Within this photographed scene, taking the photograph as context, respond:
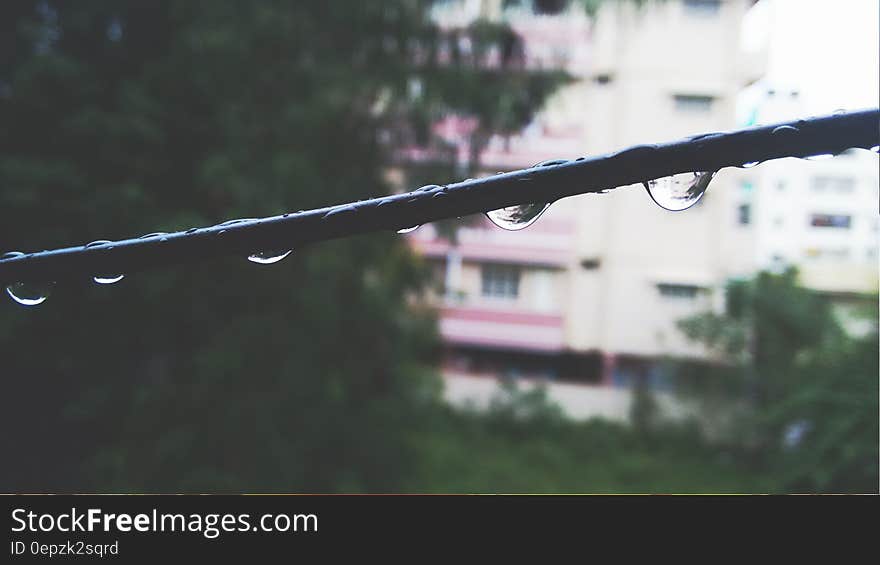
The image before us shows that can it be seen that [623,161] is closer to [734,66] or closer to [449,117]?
[449,117]

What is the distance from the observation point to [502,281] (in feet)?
20.2

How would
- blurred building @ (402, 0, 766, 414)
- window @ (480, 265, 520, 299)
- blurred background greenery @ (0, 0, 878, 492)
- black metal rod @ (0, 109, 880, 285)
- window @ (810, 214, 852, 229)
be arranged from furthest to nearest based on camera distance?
window @ (480, 265, 520, 299) → blurred building @ (402, 0, 766, 414) → window @ (810, 214, 852, 229) → blurred background greenery @ (0, 0, 878, 492) → black metal rod @ (0, 109, 880, 285)

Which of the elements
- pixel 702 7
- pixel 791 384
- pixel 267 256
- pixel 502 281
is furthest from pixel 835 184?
pixel 267 256

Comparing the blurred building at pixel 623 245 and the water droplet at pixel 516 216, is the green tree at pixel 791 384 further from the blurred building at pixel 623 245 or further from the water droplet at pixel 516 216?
the water droplet at pixel 516 216

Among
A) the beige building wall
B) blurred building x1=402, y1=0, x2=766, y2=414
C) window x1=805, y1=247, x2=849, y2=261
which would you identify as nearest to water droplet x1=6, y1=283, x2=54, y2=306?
blurred building x1=402, y1=0, x2=766, y2=414

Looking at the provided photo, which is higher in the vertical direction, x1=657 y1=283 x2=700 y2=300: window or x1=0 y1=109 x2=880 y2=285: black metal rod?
x1=657 y1=283 x2=700 y2=300: window

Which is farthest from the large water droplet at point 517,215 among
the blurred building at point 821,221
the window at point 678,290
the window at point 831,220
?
the window at point 678,290

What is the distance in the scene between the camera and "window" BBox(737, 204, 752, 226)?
15.6 ft

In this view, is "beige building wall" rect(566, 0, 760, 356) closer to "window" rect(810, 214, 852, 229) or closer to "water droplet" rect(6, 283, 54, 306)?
"window" rect(810, 214, 852, 229)

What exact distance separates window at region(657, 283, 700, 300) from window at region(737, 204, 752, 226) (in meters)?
0.58

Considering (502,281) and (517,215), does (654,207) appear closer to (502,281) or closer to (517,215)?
(502,281)

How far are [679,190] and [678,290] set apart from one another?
5.32 m

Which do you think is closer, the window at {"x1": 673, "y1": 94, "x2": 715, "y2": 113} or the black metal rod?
the black metal rod
